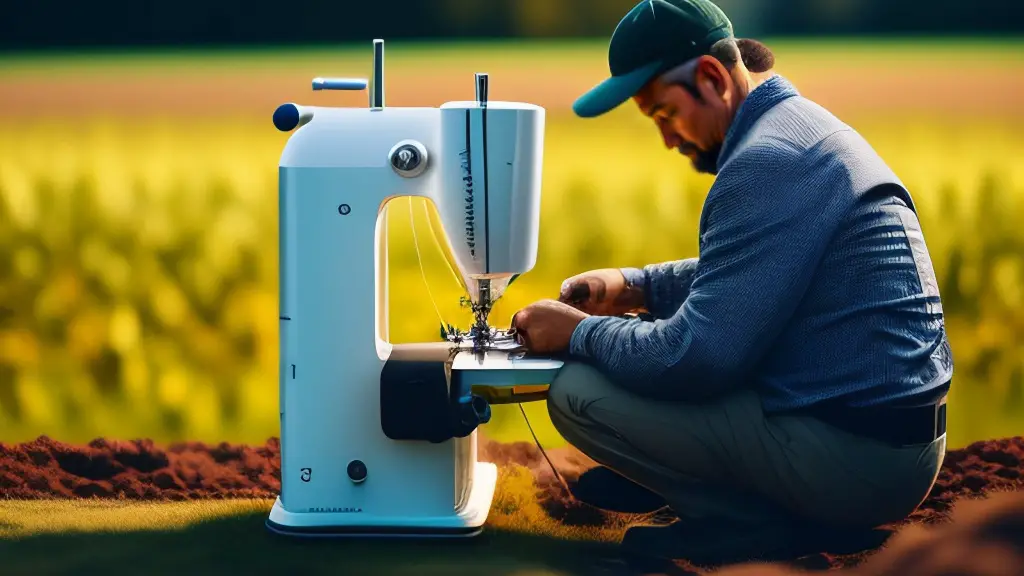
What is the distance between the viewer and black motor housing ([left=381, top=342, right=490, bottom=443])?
3.01 m

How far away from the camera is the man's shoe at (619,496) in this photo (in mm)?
3260

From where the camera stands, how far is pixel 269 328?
4586 millimetres

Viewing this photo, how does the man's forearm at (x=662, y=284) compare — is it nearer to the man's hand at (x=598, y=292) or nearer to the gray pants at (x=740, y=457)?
the man's hand at (x=598, y=292)

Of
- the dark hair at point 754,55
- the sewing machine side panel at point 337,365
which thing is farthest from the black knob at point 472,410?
the dark hair at point 754,55

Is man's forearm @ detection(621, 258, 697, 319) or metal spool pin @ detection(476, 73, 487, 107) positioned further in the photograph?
man's forearm @ detection(621, 258, 697, 319)

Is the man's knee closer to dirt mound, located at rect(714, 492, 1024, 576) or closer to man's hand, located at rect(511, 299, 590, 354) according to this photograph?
man's hand, located at rect(511, 299, 590, 354)

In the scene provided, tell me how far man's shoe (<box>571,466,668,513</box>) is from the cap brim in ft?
3.25

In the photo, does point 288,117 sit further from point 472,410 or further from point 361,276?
point 472,410

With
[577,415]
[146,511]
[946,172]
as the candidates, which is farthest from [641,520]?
[946,172]

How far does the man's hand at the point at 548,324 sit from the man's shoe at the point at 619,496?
470mm

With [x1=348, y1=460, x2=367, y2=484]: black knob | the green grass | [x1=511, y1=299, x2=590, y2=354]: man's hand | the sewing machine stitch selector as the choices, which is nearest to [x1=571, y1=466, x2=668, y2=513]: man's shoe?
the green grass

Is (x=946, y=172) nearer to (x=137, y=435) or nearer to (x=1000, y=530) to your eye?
(x=1000, y=530)

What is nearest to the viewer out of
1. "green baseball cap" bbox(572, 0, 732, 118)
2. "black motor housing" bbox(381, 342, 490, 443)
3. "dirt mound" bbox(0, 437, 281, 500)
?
"green baseball cap" bbox(572, 0, 732, 118)

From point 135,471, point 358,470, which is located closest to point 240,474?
point 135,471
